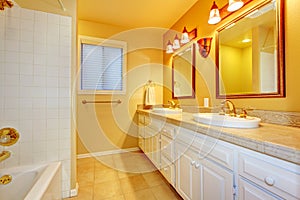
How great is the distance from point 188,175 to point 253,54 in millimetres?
1259

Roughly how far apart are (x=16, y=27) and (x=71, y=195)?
1.84 meters

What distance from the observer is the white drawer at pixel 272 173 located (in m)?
0.61

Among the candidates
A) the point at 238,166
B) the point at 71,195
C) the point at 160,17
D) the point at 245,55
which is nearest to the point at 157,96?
the point at 160,17

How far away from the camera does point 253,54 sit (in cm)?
138

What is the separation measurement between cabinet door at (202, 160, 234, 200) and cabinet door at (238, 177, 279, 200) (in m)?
0.06

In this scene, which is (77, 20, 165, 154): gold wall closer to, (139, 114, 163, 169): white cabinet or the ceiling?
the ceiling

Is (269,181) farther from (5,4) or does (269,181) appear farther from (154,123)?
(5,4)

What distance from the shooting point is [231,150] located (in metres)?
0.89

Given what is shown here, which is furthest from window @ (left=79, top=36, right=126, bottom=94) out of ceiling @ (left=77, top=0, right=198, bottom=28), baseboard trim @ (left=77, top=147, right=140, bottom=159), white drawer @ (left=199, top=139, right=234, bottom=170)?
white drawer @ (left=199, top=139, right=234, bottom=170)

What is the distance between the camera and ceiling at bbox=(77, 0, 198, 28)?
2168mm

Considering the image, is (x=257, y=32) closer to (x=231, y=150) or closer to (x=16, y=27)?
(x=231, y=150)

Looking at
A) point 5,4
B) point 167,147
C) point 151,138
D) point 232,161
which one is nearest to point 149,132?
point 151,138

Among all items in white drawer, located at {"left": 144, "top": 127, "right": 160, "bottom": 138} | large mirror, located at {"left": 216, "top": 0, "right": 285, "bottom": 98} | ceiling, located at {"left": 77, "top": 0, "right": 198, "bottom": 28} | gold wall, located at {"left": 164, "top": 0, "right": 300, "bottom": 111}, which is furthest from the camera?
ceiling, located at {"left": 77, "top": 0, "right": 198, "bottom": 28}

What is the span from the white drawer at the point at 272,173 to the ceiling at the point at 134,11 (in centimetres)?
216
